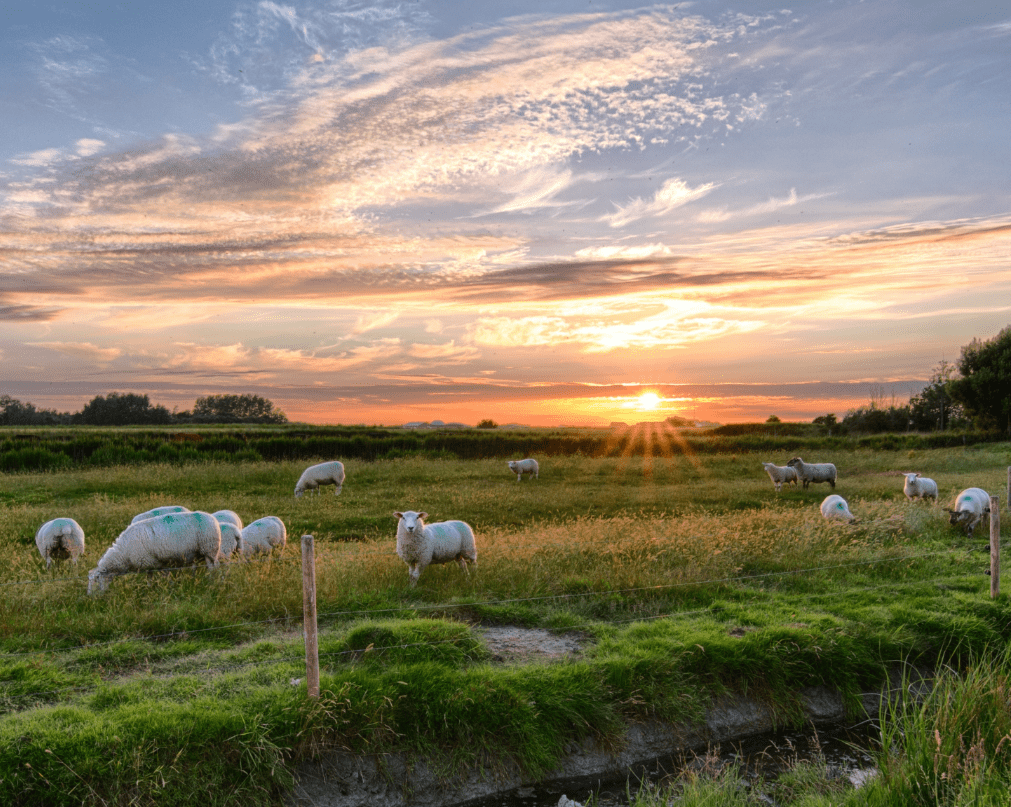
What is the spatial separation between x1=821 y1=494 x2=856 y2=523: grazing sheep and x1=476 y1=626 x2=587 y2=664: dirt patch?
10.7m

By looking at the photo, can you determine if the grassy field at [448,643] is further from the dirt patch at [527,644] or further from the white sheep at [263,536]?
the white sheep at [263,536]

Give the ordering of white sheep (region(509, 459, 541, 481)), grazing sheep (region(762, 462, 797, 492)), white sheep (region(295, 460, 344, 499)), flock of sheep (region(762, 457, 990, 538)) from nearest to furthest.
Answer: flock of sheep (region(762, 457, 990, 538)) → white sheep (region(295, 460, 344, 499)) → grazing sheep (region(762, 462, 797, 492)) → white sheep (region(509, 459, 541, 481))

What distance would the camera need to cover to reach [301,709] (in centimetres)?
664

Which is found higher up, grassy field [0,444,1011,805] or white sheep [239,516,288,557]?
white sheep [239,516,288,557]

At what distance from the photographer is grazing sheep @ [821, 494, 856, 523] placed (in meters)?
17.3

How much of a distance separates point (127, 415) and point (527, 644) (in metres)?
93.8

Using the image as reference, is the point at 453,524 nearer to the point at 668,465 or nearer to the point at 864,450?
the point at 668,465

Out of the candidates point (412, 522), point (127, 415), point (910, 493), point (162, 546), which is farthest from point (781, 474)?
point (127, 415)

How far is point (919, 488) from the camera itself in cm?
2341

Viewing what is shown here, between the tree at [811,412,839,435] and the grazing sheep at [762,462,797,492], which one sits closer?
the grazing sheep at [762,462,797,492]

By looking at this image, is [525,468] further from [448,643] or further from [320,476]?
[448,643]

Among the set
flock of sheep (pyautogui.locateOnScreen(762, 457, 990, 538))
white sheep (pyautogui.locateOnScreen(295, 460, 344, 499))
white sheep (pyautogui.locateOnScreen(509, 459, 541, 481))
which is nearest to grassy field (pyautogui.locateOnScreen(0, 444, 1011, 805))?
flock of sheep (pyautogui.locateOnScreen(762, 457, 990, 538))

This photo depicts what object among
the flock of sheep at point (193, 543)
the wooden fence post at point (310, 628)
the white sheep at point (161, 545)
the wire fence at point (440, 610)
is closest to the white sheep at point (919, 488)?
the wire fence at point (440, 610)

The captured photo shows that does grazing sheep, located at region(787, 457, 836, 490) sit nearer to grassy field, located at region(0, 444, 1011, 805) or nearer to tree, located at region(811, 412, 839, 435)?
grassy field, located at region(0, 444, 1011, 805)
